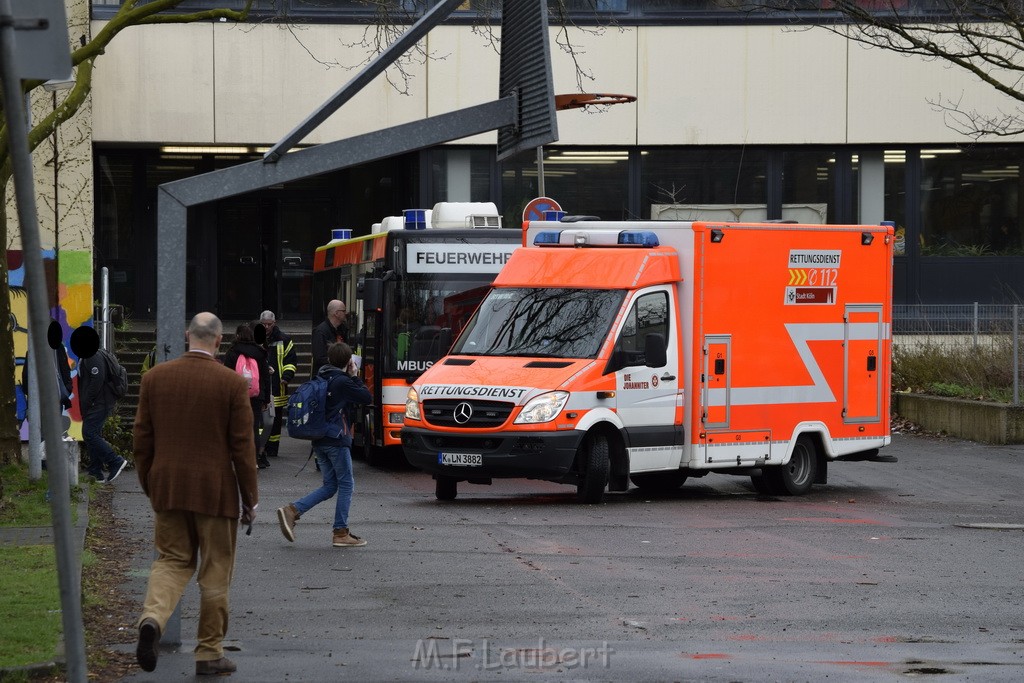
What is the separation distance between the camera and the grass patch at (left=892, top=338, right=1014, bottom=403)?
23.4 m

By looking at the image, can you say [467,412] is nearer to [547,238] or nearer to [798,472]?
[547,238]

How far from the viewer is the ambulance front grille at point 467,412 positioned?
14.4 metres

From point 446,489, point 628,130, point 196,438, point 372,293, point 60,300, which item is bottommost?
point 446,489

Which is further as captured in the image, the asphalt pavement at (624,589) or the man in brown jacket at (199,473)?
the asphalt pavement at (624,589)

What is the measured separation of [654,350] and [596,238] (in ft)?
5.00

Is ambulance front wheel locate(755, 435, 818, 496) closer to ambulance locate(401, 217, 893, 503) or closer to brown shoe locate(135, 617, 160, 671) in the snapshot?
ambulance locate(401, 217, 893, 503)

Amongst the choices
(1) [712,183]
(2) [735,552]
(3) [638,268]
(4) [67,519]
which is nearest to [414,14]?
(1) [712,183]

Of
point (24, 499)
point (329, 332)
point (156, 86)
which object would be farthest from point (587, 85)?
point (24, 499)

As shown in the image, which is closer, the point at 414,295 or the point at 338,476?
the point at 338,476

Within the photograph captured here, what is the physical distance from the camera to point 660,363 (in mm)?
15055

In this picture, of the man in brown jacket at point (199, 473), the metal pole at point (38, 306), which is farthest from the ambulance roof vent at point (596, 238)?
the metal pole at point (38, 306)

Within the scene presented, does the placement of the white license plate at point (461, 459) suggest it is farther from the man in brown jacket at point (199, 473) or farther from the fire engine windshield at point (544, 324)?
the man in brown jacket at point (199, 473)

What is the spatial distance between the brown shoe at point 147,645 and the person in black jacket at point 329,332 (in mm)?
11654

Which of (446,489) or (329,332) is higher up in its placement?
(329,332)
